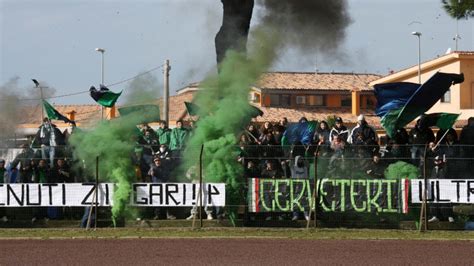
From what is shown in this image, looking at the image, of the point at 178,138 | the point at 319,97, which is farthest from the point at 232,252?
the point at 319,97

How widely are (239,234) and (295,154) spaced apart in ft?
7.03

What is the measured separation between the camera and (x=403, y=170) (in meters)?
21.0

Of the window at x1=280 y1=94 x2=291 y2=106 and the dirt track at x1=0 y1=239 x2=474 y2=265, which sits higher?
the window at x1=280 y1=94 x2=291 y2=106

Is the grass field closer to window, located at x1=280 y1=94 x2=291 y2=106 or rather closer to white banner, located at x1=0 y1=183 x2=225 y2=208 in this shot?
white banner, located at x1=0 y1=183 x2=225 y2=208

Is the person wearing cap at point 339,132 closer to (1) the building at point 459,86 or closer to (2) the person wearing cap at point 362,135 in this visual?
(2) the person wearing cap at point 362,135

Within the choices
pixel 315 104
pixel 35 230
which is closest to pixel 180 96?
pixel 315 104

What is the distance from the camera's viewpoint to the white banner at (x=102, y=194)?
21.6 m

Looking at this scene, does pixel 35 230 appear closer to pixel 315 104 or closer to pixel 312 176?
pixel 312 176

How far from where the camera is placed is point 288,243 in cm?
1891

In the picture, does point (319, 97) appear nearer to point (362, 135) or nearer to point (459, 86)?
point (459, 86)

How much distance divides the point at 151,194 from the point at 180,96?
38.5m

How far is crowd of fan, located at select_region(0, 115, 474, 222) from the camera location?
2095cm

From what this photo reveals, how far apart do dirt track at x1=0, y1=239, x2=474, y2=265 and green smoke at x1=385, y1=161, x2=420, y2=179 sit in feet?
7.00

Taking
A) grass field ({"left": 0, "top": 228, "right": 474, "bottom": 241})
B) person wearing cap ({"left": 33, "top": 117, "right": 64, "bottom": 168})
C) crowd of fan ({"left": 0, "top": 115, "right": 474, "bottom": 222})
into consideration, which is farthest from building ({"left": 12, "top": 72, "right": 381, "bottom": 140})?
grass field ({"left": 0, "top": 228, "right": 474, "bottom": 241})
